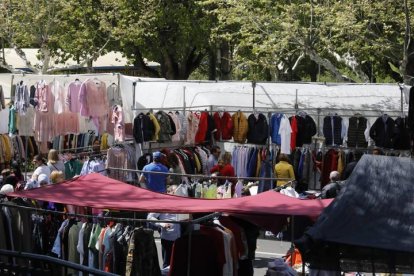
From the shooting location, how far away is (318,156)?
20.1m

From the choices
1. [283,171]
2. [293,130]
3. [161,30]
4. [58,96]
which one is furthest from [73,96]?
[161,30]

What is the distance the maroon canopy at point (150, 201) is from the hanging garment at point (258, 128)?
9429 mm

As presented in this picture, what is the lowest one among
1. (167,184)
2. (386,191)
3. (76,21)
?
(167,184)

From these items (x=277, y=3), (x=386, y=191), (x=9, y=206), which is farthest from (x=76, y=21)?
(x=386, y=191)

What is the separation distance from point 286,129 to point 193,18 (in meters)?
16.0

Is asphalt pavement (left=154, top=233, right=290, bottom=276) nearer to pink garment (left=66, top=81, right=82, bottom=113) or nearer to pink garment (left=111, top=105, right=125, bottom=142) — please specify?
pink garment (left=111, top=105, right=125, bottom=142)

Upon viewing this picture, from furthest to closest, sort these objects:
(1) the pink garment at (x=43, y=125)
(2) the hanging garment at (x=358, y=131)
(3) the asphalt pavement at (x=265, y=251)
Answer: (2) the hanging garment at (x=358, y=131) < (1) the pink garment at (x=43, y=125) < (3) the asphalt pavement at (x=265, y=251)

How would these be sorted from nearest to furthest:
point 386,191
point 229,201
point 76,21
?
point 386,191
point 229,201
point 76,21

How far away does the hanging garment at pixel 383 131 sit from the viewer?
1928 cm

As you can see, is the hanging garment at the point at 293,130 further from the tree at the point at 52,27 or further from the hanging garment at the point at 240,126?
the tree at the point at 52,27

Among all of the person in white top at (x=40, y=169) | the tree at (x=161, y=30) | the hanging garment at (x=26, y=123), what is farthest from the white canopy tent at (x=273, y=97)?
the tree at (x=161, y=30)

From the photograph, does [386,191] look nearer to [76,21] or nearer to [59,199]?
[59,199]

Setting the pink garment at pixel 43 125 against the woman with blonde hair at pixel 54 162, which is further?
the pink garment at pixel 43 125

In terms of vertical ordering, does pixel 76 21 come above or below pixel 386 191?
above
